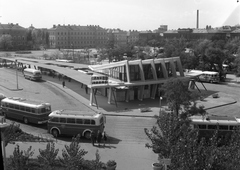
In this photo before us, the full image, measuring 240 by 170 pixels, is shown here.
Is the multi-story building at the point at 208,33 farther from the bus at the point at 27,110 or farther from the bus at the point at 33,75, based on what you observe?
the bus at the point at 27,110

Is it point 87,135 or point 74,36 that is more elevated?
point 74,36

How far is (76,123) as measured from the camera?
14.8 m

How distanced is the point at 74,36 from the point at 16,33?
61.6ft

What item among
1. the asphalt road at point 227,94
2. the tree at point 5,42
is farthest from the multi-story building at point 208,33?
the tree at point 5,42

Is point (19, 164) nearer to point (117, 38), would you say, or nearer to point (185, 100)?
point (185, 100)

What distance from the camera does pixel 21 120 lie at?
17891mm

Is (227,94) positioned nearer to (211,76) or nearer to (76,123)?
(211,76)

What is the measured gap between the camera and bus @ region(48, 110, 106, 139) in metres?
14.6

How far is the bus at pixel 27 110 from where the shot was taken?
16.8 metres

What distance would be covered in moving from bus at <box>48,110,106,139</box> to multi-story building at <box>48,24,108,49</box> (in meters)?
79.4

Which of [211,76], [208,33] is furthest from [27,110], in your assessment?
[208,33]

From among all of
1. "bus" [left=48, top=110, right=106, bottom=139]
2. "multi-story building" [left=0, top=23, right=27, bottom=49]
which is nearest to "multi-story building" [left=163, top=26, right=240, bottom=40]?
"multi-story building" [left=0, top=23, right=27, bottom=49]

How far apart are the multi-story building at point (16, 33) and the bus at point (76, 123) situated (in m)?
72.6

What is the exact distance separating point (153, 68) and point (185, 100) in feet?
34.7
